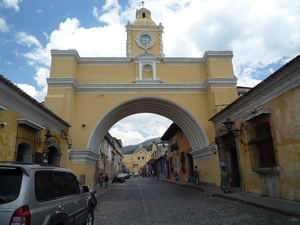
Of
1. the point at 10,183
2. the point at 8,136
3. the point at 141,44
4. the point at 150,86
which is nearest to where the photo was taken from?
the point at 10,183

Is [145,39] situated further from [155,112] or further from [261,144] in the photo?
[261,144]

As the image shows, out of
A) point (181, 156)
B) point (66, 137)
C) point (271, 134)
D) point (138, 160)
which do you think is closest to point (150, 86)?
point (66, 137)

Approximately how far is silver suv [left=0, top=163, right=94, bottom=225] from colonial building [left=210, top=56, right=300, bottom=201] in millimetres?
6580

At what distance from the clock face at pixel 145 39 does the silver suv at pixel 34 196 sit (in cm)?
1452

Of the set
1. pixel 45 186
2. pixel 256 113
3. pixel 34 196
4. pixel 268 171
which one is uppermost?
pixel 256 113

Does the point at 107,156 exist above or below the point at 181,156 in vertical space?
above

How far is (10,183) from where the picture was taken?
2982 millimetres

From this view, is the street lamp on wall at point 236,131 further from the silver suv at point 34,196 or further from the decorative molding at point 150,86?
the silver suv at point 34,196

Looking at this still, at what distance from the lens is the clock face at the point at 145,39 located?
57.0ft

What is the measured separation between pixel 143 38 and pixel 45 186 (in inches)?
609

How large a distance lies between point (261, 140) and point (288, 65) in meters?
2.88

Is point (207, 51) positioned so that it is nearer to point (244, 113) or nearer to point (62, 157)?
point (244, 113)

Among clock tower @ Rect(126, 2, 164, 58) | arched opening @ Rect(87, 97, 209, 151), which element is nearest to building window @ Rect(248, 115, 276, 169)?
arched opening @ Rect(87, 97, 209, 151)

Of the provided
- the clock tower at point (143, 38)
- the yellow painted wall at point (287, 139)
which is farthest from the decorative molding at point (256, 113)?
the clock tower at point (143, 38)
